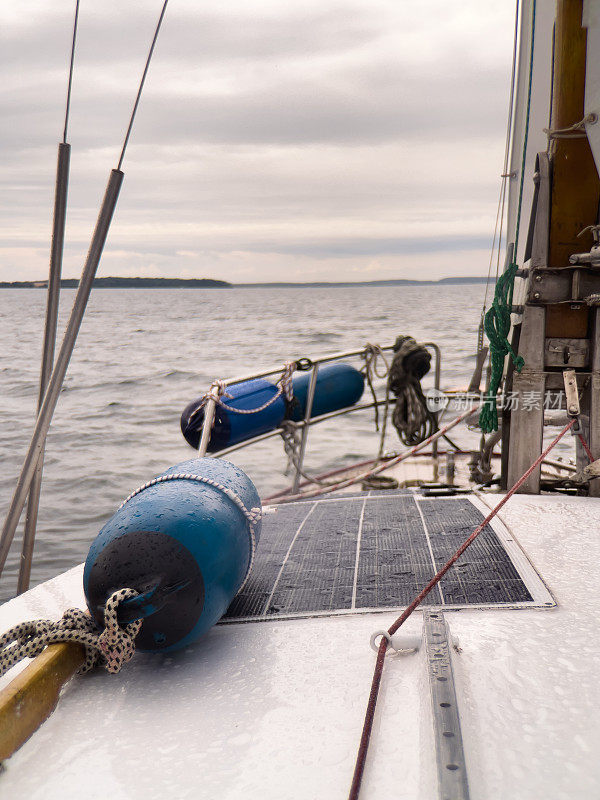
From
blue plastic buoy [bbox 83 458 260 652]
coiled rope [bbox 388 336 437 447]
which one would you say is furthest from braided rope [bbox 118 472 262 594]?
coiled rope [bbox 388 336 437 447]

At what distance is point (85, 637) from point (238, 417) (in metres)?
3.35

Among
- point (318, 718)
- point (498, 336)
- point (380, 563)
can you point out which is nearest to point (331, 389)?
point (498, 336)

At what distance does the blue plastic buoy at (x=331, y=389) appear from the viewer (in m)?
5.92

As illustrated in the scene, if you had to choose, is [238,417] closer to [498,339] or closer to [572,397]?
[498,339]

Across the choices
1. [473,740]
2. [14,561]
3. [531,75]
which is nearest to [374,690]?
[473,740]

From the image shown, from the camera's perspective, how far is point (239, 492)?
7.47 feet

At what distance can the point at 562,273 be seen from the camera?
12.3 ft

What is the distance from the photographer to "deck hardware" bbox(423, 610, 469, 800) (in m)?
1.33

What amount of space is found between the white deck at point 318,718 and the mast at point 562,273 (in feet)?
5.53

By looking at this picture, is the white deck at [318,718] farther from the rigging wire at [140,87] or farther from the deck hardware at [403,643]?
the rigging wire at [140,87]

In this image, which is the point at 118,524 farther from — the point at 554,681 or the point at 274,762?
the point at 554,681

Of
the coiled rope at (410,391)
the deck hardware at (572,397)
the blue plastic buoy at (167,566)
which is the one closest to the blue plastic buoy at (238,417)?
the coiled rope at (410,391)

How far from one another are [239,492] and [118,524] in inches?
18.3

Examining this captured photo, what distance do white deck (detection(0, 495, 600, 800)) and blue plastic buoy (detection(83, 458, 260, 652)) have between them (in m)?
0.16
